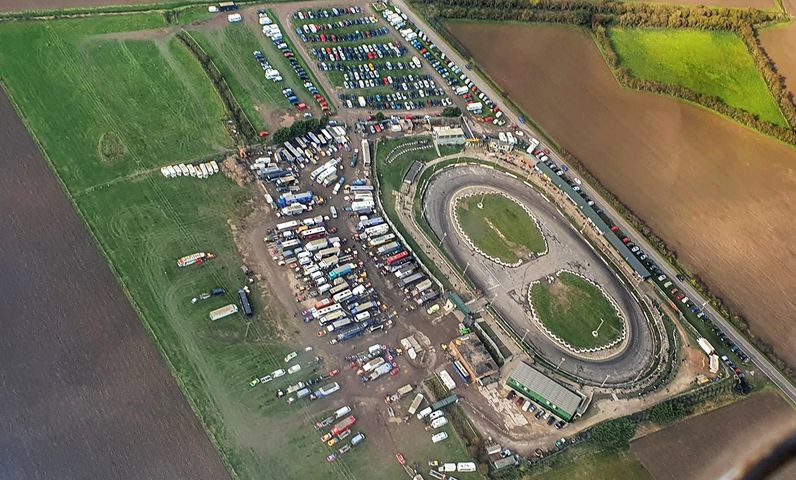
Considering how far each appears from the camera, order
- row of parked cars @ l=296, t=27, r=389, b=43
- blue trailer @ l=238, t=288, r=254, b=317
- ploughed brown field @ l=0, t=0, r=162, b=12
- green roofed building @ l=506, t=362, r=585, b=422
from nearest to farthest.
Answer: green roofed building @ l=506, t=362, r=585, b=422 < blue trailer @ l=238, t=288, r=254, b=317 < ploughed brown field @ l=0, t=0, r=162, b=12 < row of parked cars @ l=296, t=27, r=389, b=43

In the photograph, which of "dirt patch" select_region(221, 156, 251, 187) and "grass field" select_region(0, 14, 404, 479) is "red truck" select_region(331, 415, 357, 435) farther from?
"dirt patch" select_region(221, 156, 251, 187)

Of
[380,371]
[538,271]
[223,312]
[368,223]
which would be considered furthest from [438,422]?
[368,223]

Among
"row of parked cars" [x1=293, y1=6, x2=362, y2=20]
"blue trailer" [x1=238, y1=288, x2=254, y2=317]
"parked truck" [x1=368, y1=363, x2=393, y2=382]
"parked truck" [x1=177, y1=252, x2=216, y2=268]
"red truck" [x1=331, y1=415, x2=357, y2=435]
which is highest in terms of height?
"row of parked cars" [x1=293, y1=6, x2=362, y2=20]

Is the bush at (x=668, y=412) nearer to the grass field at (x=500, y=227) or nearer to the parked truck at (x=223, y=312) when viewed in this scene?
the grass field at (x=500, y=227)

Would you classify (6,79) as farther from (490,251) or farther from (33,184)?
(490,251)

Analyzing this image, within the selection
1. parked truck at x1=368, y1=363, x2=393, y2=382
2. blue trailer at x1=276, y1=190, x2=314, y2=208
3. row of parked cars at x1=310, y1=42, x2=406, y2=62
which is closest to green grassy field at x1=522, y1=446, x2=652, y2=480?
parked truck at x1=368, y1=363, x2=393, y2=382

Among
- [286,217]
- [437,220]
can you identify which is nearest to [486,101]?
[437,220]
